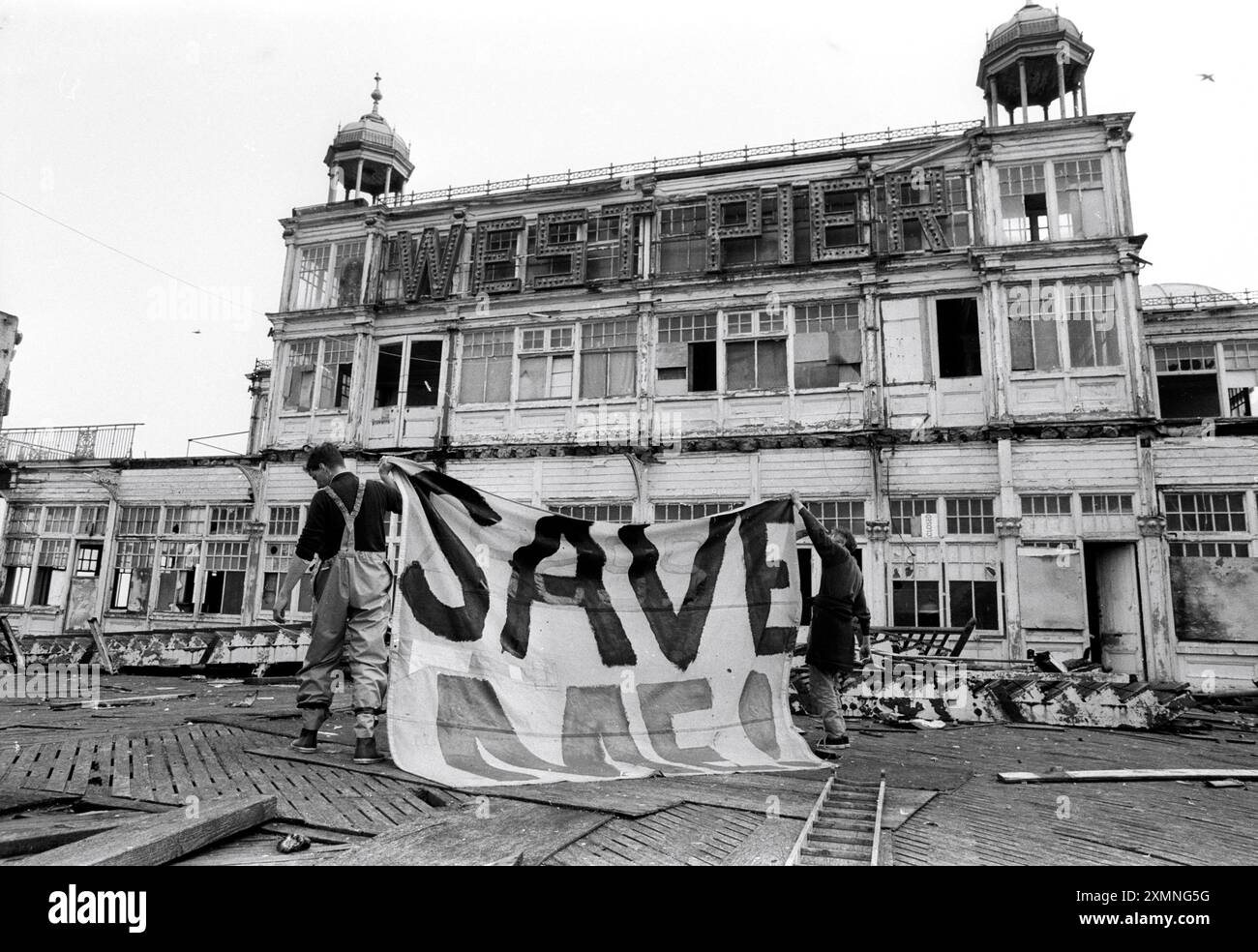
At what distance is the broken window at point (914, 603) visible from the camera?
14648 mm

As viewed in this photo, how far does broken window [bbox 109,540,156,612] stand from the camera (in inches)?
794

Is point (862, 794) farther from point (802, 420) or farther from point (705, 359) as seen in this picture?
point (705, 359)

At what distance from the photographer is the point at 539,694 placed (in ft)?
18.5

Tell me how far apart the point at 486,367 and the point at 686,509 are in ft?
20.4

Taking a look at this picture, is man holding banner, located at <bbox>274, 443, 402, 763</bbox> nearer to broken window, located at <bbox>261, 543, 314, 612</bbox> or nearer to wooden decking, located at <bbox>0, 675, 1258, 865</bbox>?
wooden decking, located at <bbox>0, 675, 1258, 865</bbox>

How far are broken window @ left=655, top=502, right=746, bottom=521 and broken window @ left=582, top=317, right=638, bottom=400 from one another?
9.28 feet

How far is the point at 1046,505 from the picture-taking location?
14.4 meters

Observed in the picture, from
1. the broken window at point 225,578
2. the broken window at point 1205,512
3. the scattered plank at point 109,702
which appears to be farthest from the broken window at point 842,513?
the broken window at point 225,578

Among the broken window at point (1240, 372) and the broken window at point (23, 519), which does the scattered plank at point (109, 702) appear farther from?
the broken window at point (1240, 372)

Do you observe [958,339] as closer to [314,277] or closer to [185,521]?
[314,277]

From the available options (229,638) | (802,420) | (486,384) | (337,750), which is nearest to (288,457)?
(486,384)

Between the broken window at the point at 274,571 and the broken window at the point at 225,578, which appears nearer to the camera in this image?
the broken window at the point at 274,571

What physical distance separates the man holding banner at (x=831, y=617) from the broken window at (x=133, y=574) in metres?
19.4

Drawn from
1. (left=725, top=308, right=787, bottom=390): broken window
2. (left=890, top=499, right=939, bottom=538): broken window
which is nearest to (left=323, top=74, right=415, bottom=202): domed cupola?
(left=725, top=308, right=787, bottom=390): broken window
